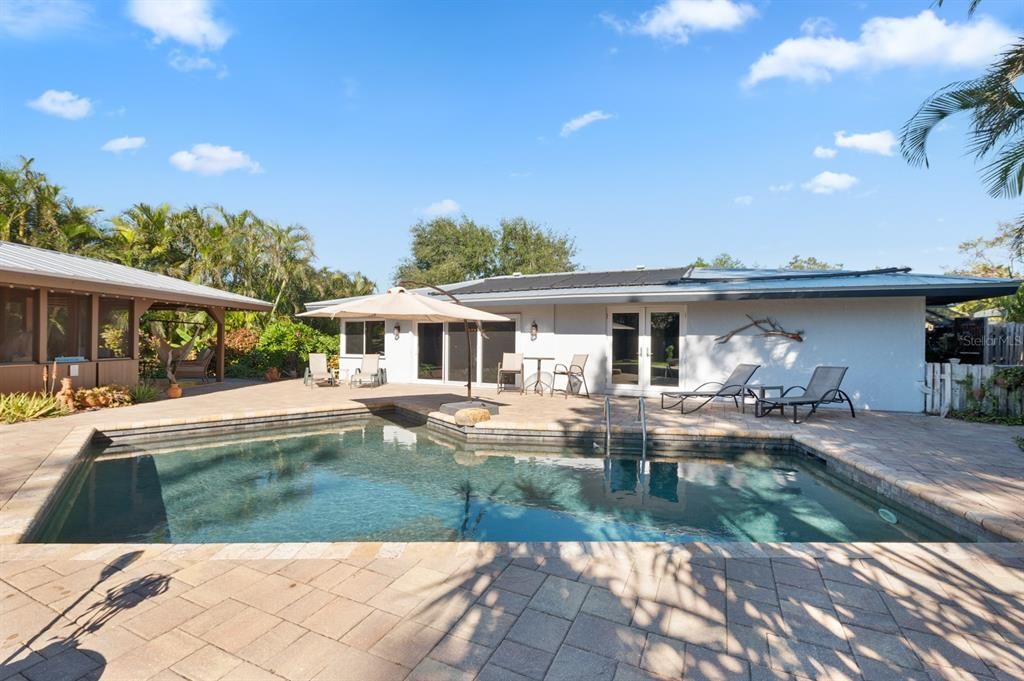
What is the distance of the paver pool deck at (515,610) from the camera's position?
219 centimetres

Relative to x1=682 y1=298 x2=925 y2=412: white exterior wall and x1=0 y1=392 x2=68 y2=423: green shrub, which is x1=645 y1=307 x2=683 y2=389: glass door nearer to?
x1=682 y1=298 x2=925 y2=412: white exterior wall

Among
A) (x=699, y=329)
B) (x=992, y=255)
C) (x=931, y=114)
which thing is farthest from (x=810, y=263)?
(x=931, y=114)

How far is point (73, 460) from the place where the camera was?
5.65 meters

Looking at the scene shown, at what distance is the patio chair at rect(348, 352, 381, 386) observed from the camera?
13680 mm

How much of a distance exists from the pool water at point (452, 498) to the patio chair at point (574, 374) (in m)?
4.53

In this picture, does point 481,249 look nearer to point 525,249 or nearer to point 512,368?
point 525,249

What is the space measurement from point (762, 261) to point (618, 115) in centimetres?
2925

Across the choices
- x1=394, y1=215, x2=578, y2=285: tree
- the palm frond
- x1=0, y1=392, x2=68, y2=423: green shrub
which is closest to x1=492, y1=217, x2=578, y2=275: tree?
x1=394, y1=215, x2=578, y2=285: tree

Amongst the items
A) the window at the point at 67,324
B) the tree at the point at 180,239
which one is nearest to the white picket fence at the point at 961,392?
the window at the point at 67,324

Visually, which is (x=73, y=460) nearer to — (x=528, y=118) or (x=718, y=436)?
(x=718, y=436)

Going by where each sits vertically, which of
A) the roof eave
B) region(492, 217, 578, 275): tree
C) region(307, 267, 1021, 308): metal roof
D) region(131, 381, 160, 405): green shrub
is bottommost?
region(131, 381, 160, 405): green shrub

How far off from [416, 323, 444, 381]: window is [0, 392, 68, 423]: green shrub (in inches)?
301

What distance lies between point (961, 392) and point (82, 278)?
15.4 meters

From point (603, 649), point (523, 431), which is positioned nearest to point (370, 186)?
point (523, 431)
